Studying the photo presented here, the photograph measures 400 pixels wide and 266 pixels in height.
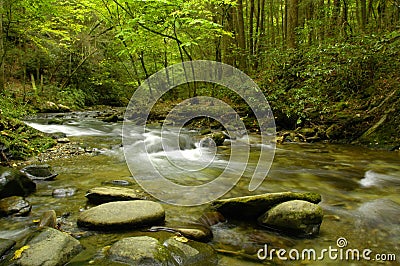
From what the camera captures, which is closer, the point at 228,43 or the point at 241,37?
the point at 241,37

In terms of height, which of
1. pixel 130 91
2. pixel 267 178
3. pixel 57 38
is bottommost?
pixel 267 178

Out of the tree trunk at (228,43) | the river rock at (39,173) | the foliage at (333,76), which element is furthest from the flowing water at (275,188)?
the tree trunk at (228,43)

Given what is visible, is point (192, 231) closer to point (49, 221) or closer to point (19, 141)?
point (49, 221)

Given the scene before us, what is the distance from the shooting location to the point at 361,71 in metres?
8.52

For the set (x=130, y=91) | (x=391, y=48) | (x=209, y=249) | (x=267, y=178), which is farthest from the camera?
(x=130, y=91)

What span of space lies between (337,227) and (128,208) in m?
2.28

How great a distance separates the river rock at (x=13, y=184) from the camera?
145 inches

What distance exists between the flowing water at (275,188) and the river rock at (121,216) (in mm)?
115

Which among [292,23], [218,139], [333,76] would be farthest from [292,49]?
[218,139]

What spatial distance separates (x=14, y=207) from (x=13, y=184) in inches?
21.4

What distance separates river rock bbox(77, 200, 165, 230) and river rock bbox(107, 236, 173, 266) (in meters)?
0.41

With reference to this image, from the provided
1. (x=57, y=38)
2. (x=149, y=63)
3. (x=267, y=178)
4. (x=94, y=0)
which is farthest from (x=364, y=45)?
(x=57, y=38)

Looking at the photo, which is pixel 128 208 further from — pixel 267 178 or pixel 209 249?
pixel 267 178

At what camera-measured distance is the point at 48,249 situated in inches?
94.5
